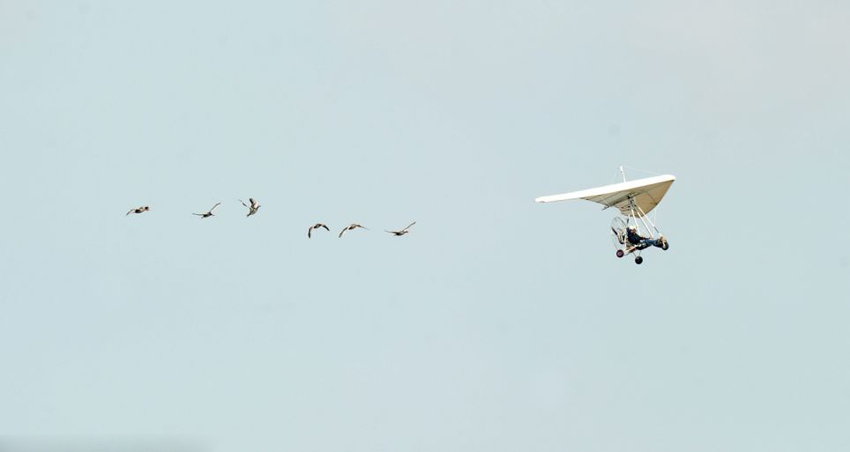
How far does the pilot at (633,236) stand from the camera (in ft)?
396

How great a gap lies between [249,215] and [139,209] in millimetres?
12048

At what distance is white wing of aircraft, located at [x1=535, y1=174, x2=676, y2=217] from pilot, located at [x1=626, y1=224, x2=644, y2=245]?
478 cm

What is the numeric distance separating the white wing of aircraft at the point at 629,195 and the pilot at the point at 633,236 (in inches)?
188

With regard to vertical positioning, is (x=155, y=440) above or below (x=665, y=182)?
below

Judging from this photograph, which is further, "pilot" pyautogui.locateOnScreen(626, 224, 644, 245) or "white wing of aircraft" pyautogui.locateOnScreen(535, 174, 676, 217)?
"white wing of aircraft" pyautogui.locateOnScreen(535, 174, 676, 217)

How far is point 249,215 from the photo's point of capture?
4013 inches

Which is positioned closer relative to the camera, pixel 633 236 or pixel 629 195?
pixel 633 236

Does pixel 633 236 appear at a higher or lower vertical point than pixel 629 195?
lower

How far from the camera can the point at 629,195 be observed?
126812 millimetres

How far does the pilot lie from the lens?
121 m

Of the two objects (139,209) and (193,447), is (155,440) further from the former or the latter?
(139,209)

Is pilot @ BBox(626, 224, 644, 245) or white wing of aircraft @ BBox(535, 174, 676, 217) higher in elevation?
white wing of aircraft @ BBox(535, 174, 676, 217)

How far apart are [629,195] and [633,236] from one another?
721 centimetres

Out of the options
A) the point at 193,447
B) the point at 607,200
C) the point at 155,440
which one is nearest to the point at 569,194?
the point at 607,200
